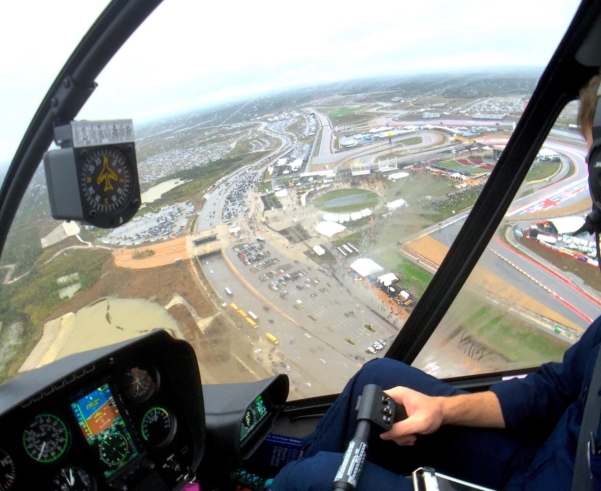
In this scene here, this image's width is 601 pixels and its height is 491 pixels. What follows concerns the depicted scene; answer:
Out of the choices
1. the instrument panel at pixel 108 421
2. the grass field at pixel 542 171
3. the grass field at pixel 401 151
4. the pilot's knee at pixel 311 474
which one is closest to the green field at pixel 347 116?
the grass field at pixel 401 151

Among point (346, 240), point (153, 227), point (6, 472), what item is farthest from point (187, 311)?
point (6, 472)

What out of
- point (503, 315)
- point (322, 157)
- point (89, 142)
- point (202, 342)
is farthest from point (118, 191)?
point (503, 315)

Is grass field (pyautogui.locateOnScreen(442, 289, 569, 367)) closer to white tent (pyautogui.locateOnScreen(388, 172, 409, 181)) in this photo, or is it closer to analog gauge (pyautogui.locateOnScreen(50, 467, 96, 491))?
white tent (pyautogui.locateOnScreen(388, 172, 409, 181))

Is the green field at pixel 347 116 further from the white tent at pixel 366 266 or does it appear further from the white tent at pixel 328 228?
the white tent at pixel 366 266

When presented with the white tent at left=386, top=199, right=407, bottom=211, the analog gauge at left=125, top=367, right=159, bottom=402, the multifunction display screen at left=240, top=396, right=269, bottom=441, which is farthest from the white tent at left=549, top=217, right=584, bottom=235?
the analog gauge at left=125, top=367, right=159, bottom=402

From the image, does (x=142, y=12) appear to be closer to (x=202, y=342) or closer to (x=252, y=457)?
(x=202, y=342)

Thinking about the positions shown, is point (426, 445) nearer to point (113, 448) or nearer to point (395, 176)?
point (113, 448)
